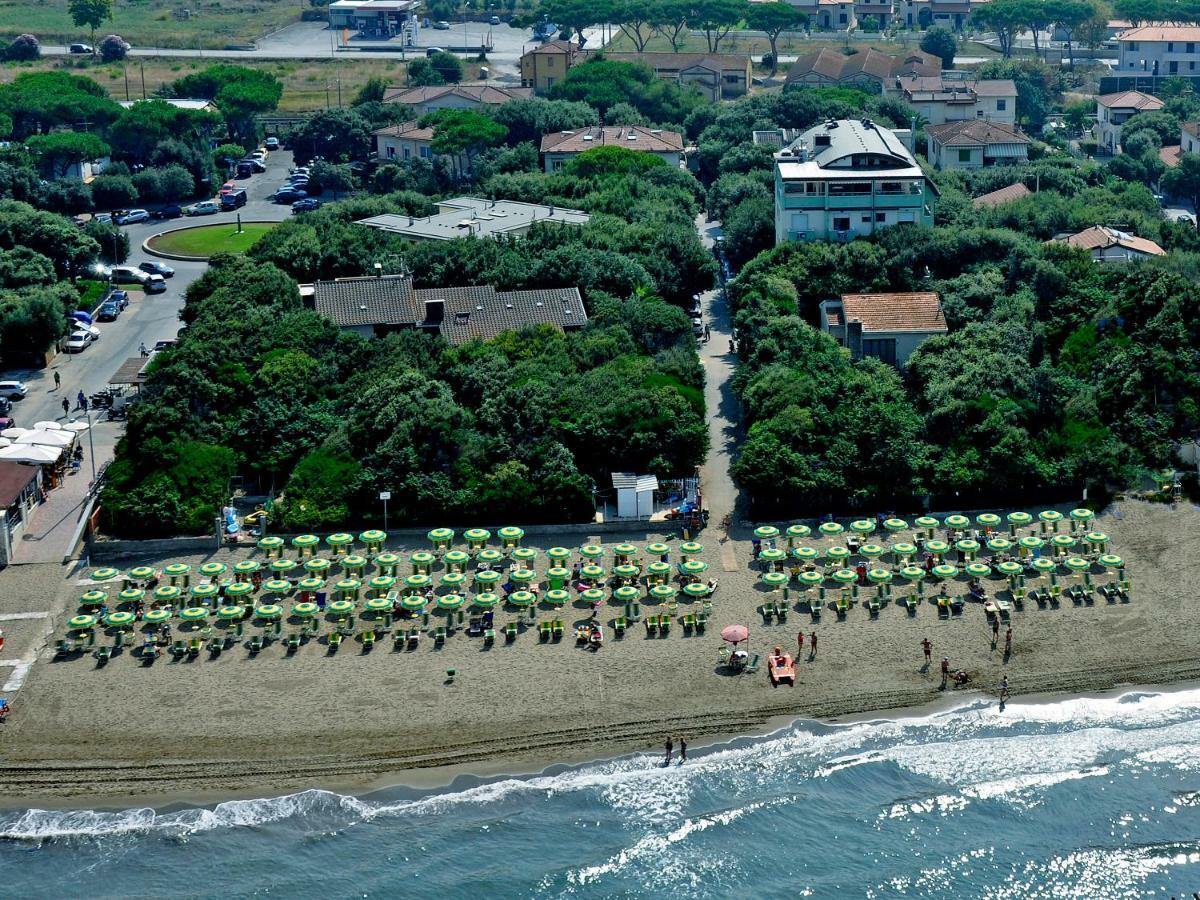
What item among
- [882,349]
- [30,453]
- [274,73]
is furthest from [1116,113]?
[30,453]

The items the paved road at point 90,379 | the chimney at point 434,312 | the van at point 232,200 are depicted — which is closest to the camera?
the paved road at point 90,379

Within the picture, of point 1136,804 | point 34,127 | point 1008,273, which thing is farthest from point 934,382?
point 34,127

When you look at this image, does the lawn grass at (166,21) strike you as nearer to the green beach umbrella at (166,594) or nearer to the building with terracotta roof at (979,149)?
the building with terracotta roof at (979,149)

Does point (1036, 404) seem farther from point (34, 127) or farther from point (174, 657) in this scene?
point (34, 127)

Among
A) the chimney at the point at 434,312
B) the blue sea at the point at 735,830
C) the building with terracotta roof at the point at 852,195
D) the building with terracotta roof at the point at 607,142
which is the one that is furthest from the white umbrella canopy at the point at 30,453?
the building with terracotta roof at the point at 607,142

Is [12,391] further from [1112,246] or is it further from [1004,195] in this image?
[1004,195]

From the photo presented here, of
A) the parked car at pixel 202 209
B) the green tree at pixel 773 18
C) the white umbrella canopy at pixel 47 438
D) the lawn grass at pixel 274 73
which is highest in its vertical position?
the green tree at pixel 773 18
